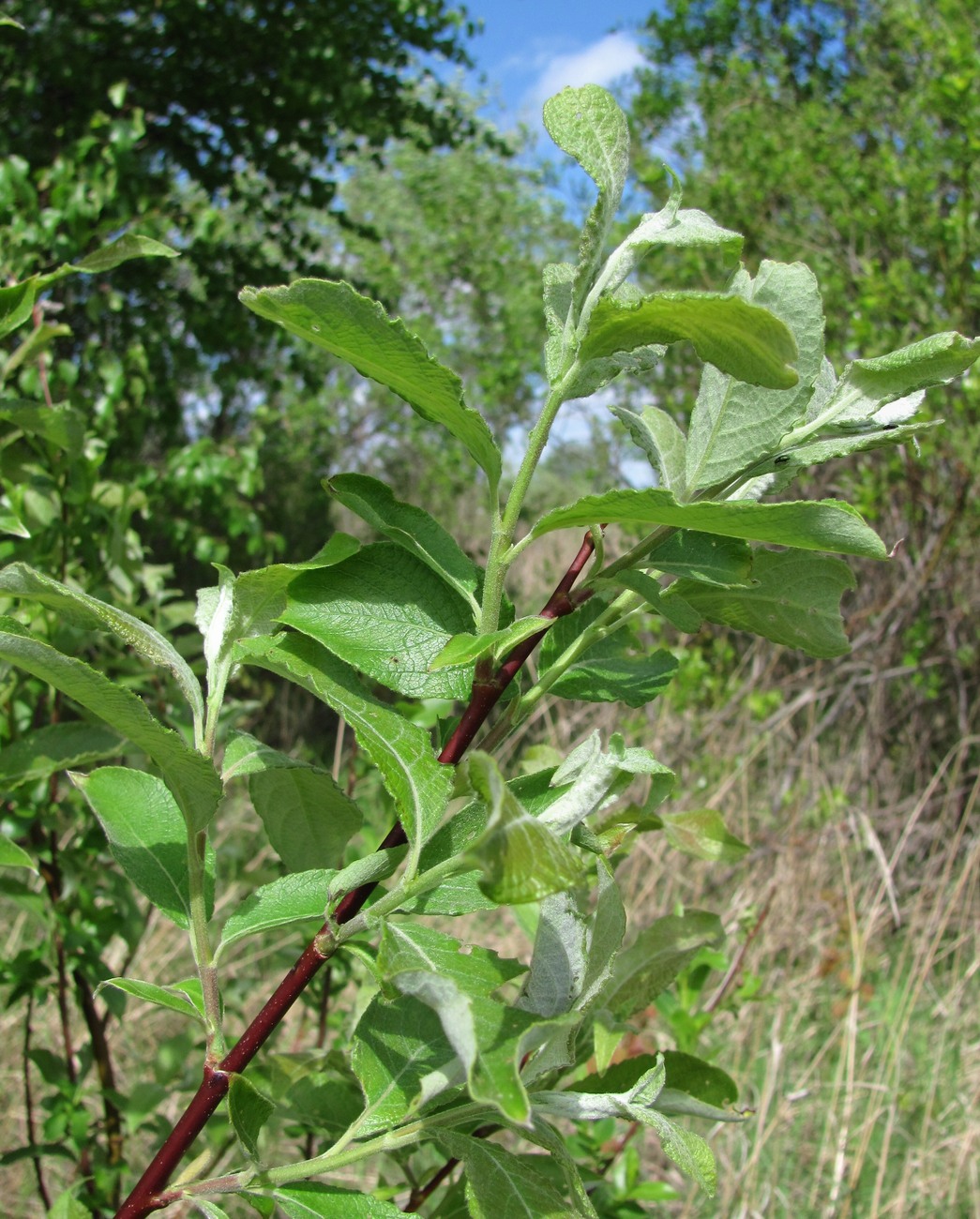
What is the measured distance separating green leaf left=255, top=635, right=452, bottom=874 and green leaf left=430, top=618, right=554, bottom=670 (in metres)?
0.03

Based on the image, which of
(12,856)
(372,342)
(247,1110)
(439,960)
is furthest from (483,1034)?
(12,856)

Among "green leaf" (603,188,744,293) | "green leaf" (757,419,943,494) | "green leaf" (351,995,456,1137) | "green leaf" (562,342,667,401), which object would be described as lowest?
"green leaf" (351,995,456,1137)

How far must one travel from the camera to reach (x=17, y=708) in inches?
42.8

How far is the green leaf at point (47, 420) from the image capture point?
85 centimetres

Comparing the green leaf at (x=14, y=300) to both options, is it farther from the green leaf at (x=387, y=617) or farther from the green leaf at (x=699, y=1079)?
the green leaf at (x=699, y=1079)

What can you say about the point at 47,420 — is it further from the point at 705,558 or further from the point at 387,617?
the point at 705,558

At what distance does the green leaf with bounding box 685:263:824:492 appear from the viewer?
0.46 m

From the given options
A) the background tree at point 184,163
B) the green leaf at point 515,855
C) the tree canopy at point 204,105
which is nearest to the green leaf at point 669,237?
the green leaf at point 515,855

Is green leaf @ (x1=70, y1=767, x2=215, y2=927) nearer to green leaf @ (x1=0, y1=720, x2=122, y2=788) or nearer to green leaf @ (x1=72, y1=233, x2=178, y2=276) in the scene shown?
green leaf @ (x1=0, y1=720, x2=122, y2=788)

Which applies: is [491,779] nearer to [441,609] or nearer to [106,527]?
[441,609]

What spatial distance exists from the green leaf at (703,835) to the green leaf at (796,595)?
23cm

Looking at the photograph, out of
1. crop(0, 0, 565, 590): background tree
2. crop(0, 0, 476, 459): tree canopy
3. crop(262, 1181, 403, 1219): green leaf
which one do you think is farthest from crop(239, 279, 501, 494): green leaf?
crop(0, 0, 476, 459): tree canopy

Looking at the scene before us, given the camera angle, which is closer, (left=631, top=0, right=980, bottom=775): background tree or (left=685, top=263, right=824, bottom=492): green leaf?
(left=685, top=263, right=824, bottom=492): green leaf

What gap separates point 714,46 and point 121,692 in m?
9.59
